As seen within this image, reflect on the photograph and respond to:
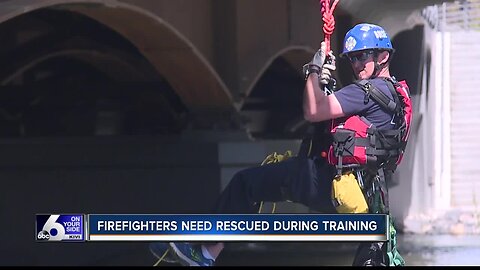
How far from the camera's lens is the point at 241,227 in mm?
8016

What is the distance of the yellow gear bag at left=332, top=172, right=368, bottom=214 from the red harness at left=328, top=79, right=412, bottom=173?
9 centimetres

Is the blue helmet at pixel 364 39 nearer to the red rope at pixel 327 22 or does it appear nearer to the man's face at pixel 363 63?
the man's face at pixel 363 63

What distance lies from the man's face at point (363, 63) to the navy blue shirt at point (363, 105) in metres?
0.14

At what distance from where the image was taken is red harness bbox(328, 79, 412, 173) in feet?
24.8

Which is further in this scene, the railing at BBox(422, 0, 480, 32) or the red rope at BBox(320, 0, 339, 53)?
the railing at BBox(422, 0, 480, 32)

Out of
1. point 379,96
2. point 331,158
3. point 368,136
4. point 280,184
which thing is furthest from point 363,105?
point 280,184

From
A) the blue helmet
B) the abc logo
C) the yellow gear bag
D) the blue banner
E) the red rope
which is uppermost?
the red rope

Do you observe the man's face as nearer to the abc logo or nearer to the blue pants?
the blue pants

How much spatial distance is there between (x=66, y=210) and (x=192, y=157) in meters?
1.95

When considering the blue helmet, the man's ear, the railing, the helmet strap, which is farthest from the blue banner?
the railing

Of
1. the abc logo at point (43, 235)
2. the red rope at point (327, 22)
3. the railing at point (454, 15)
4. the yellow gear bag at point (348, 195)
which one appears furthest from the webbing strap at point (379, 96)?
the railing at point (454, 15)

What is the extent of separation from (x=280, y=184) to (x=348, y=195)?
20.4 inches

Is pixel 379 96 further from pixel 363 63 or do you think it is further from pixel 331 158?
pixel 331 158

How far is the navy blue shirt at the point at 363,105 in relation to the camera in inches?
296
